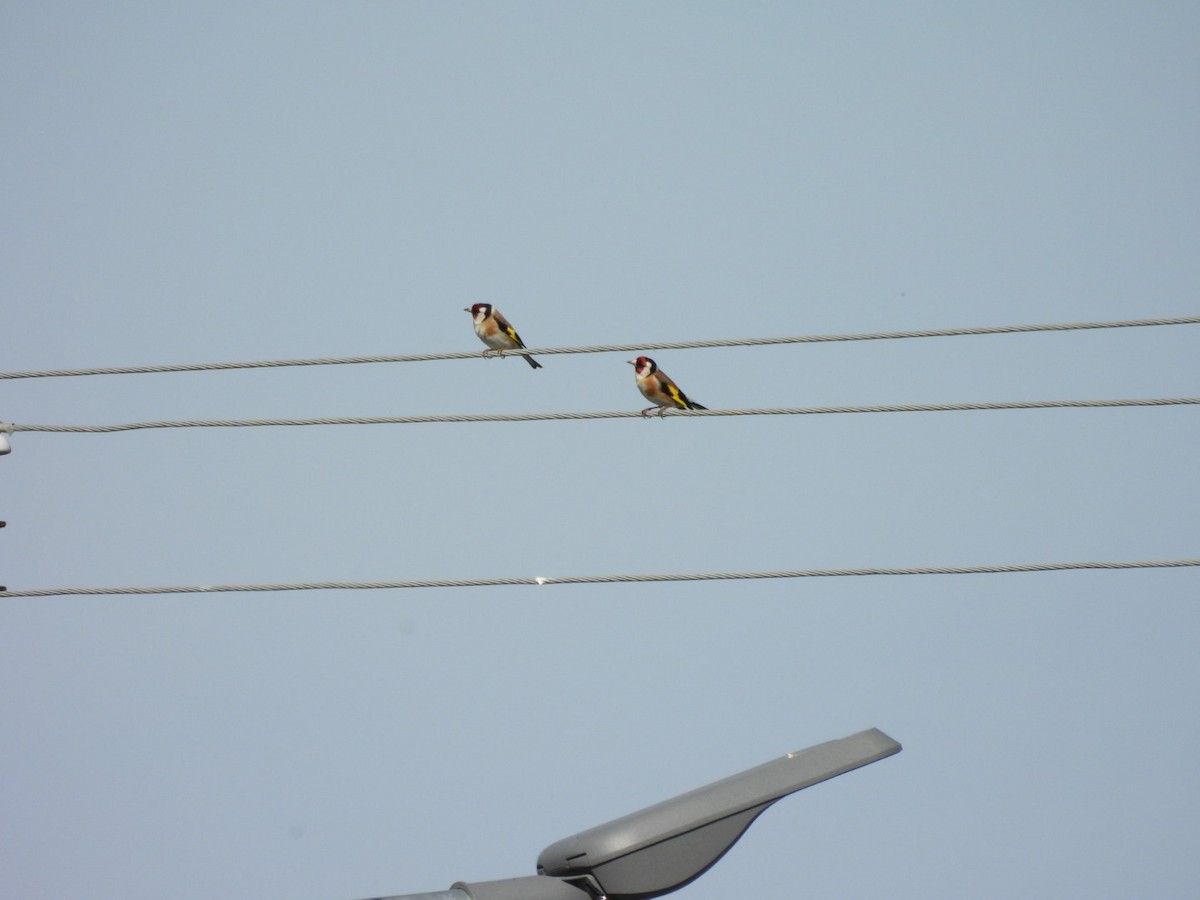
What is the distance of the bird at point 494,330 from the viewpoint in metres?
13.6

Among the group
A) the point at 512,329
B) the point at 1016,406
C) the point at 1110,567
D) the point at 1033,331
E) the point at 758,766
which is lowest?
the point at 758,766

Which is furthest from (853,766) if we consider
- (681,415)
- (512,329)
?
(512,329)

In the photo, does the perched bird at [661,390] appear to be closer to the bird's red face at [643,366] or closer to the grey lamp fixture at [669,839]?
the bird's red face at [643,366]

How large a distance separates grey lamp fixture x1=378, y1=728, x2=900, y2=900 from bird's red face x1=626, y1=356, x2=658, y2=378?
359 inches

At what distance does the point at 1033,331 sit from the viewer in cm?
704

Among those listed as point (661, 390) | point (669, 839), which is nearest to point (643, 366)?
point (661, 390)

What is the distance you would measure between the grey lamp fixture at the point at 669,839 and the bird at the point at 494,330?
10.1 meters

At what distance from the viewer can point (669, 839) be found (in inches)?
139

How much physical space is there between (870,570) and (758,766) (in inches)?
125

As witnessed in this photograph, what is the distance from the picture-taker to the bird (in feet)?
44.8

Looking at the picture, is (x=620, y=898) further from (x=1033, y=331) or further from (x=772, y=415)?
(x=1033, y=331)

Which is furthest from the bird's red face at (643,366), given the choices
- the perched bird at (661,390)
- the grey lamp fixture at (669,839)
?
the grey lamp fixture at (669,839)

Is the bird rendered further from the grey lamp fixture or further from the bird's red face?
the grey lamp fixture

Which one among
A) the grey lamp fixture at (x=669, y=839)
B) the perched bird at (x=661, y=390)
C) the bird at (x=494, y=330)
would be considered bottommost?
the grey lamp fixture at (x=669, y=839)
